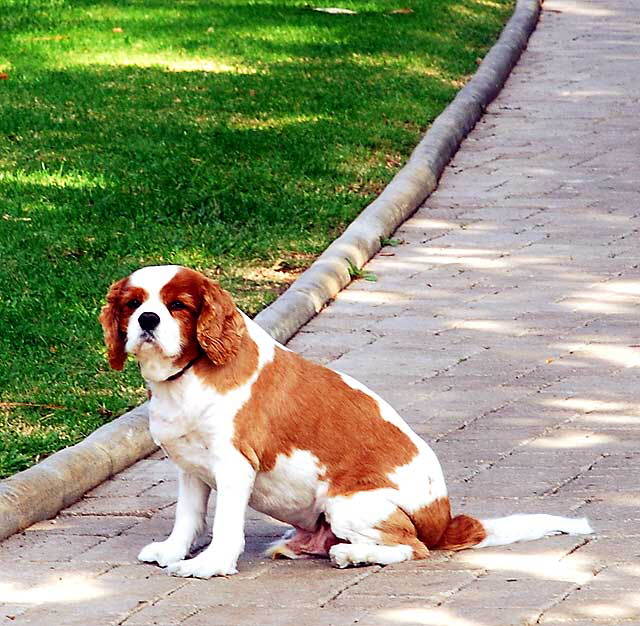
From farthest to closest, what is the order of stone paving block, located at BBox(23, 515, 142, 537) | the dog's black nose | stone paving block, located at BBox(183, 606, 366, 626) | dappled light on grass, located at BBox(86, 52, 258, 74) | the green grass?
dappled light on grass, located at BBox(86, 52, 258, 74), the green grass, stone paving block, located at BBox(23, 515, 142, 537), the dog's black nose, stone paving block, located at BBox(183, 606, 366, 626)

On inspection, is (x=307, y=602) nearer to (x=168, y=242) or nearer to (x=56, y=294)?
(x=56, y=294)

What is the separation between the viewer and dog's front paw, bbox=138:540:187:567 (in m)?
4.94

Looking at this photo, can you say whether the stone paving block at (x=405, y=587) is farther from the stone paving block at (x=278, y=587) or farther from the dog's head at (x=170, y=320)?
the dog's head at (x=170, y=320)

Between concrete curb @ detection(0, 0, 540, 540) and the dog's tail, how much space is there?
4.62 feet

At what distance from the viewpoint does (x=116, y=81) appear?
11859mm

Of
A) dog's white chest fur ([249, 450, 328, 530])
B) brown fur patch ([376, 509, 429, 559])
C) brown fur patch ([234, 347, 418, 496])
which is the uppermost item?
brown fur patch ([234, 347, 418, 496])

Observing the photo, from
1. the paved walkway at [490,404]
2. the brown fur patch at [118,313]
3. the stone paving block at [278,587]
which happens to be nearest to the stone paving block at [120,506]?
the paved walkway at [490,404]

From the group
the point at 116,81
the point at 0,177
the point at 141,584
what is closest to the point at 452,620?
the point at 141,584

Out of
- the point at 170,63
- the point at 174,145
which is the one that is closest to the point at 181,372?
the point at 174,145

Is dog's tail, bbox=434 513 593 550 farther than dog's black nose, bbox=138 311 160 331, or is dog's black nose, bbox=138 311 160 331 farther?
dog's tail, bbox=434 513 593 550

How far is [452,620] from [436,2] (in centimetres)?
1088

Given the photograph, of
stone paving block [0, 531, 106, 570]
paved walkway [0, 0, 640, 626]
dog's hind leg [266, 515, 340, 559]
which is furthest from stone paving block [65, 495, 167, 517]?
dog's hind leg [266, 515, 340, 559]

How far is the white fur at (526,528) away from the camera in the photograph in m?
5.05

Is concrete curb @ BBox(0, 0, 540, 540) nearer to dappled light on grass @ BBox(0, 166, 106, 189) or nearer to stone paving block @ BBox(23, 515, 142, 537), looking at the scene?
stone paving block @ BBox(23, 515, 142, 537)
